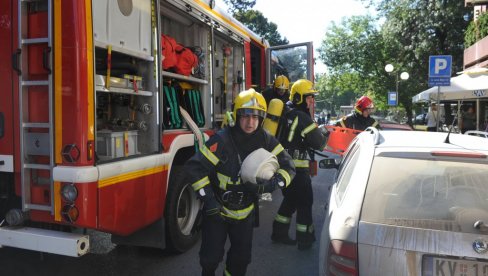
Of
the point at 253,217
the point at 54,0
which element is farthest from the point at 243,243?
the point at 54,0

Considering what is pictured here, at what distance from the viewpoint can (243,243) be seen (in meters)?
3.35

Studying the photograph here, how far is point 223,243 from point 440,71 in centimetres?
782

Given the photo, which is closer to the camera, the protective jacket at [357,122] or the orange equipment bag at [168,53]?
the orange equipment bag at [168,53]

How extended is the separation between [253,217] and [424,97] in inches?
455

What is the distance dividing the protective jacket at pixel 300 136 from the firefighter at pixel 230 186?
1398mm

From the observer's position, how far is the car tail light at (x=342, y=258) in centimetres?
218

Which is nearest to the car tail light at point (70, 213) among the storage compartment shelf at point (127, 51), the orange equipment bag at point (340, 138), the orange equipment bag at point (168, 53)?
the storage compartment shelf at point (127, 51)

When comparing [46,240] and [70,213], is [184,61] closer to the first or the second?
[70,213]

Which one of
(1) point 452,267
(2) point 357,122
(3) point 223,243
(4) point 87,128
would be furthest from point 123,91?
(2) point 357,122

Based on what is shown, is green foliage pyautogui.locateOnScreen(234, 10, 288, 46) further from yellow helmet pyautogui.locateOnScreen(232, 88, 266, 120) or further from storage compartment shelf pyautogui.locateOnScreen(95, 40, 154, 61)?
yellow helmet pyautogui.locateOnScreen(232, 88, 266, 120)

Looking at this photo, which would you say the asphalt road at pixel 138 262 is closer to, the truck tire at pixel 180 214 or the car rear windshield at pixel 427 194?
the truck tire at pixel 180 214

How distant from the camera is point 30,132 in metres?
3.28

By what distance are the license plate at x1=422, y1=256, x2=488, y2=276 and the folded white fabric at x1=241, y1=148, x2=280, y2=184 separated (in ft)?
4.48

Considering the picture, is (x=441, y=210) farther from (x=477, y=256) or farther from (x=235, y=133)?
(x=235, y=133)
